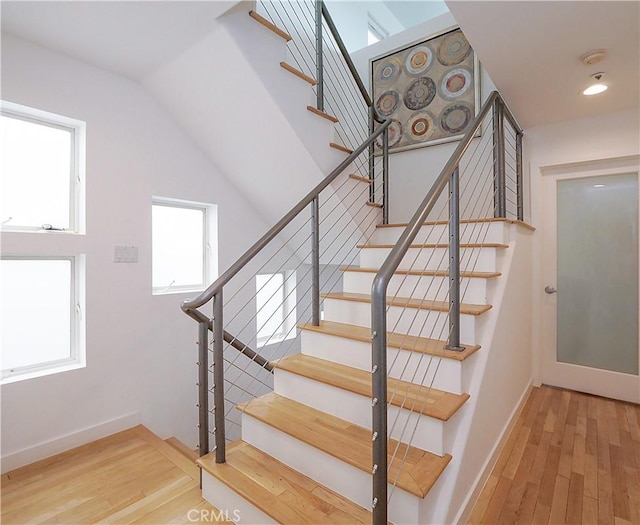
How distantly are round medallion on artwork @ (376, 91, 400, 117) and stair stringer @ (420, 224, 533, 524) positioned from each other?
1.84m

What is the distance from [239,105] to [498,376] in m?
2.29

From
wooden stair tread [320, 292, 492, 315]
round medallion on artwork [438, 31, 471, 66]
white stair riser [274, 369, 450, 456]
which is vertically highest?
round medallion on artwork [438, 31, 471, 66]

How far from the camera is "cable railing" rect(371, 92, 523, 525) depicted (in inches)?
43.4

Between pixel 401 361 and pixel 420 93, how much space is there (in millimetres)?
2810

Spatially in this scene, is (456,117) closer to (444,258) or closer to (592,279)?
(444,258)

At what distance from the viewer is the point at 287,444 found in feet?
5.33

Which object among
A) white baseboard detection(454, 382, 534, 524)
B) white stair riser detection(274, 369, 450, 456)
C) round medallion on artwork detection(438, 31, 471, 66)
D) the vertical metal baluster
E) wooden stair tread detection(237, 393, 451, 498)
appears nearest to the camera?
the vertical metal baluster

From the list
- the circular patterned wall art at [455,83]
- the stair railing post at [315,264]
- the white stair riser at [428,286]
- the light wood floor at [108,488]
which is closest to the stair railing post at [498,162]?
the white stair riser at [428,286]

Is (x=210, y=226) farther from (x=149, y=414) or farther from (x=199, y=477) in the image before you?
(x=199, y=477)

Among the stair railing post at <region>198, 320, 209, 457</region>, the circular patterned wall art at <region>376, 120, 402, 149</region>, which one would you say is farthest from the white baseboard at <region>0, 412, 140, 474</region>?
the circular patterned wall art at <region>376, 120, 402, 149</region>

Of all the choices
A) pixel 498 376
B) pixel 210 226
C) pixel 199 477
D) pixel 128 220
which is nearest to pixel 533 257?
pixel 498 376

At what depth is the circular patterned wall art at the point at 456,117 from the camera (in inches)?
124

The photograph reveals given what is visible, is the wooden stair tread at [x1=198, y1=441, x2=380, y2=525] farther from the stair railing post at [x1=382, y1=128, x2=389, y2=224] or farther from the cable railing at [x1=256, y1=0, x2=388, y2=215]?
the cable railing at [x1=256, y1=0, x2=388, y2=215]

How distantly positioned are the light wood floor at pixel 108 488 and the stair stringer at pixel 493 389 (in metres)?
1.05
